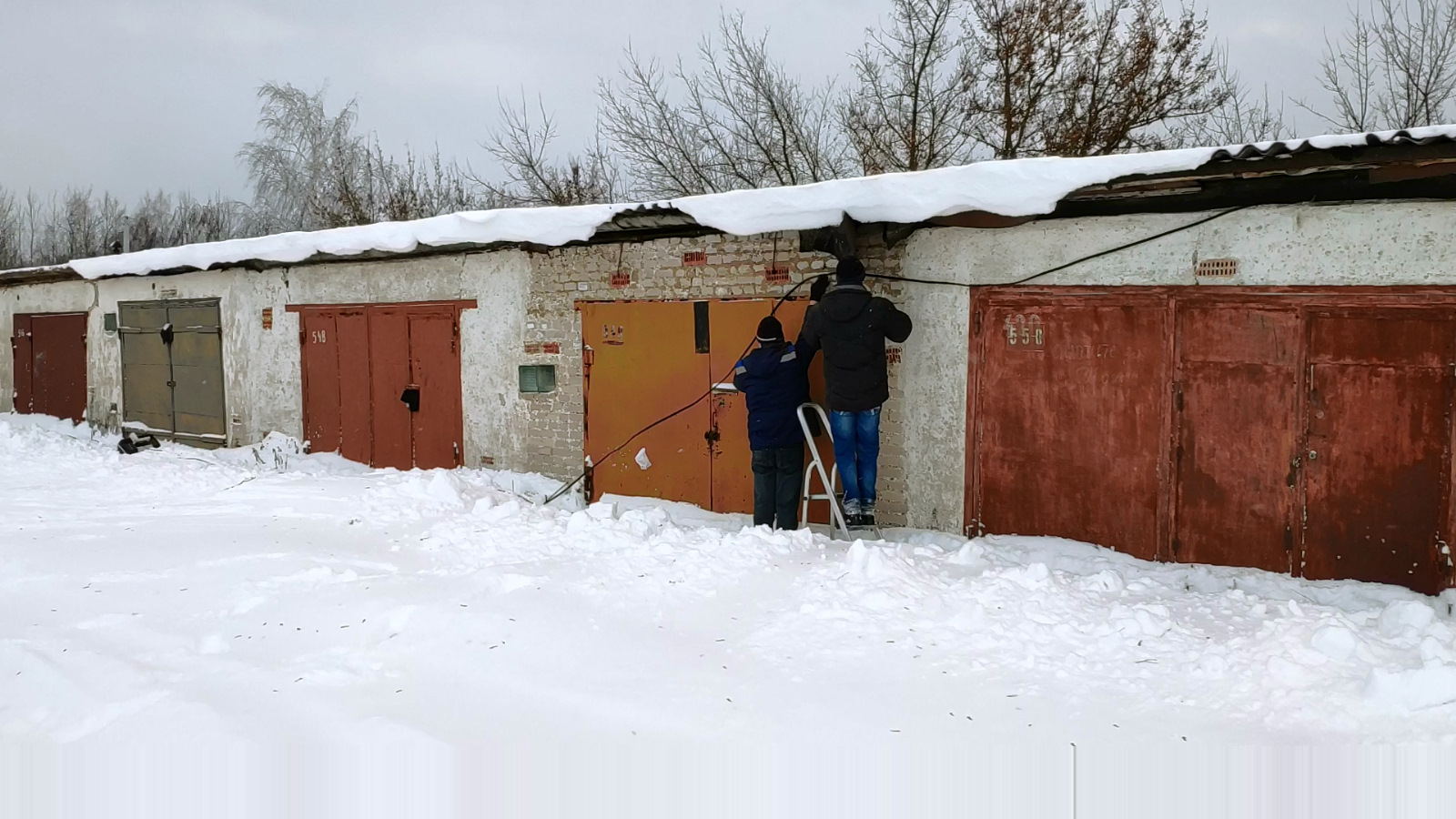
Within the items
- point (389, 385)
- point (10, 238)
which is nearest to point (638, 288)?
point (389, 385)

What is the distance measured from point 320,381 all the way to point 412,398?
168 cm

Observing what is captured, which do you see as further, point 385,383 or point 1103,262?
point 385,383

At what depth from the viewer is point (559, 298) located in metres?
8.41

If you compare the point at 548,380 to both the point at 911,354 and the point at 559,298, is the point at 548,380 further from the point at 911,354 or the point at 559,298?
the point at 911,354

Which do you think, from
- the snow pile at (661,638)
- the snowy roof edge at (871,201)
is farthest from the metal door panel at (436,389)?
the snow pile at (661,638)

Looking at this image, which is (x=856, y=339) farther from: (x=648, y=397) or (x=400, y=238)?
(x=400, y=238)

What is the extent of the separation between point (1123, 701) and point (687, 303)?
16.1 ft

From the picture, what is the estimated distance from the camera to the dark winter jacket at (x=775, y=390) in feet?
21.4

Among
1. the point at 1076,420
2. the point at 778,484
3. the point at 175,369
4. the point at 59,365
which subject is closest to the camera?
the point at 1076,420

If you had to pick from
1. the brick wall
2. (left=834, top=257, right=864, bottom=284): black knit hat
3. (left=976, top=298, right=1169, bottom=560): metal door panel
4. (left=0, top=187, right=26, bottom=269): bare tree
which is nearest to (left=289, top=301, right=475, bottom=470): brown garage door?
the brick wall

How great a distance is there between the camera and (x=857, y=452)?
6516 millimetres

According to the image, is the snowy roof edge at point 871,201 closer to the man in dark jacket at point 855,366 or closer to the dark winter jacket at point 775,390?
the man in dark jacket at point 855,366

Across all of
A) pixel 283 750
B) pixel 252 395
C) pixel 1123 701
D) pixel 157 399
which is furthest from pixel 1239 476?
pixel 157 399

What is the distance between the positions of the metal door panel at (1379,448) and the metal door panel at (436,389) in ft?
24.3
